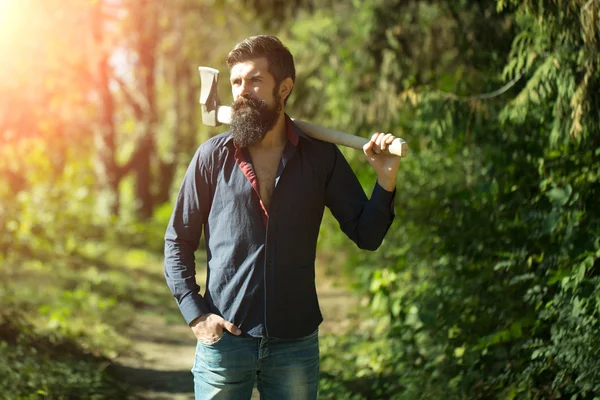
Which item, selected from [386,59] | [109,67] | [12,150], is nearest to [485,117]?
[386,59]

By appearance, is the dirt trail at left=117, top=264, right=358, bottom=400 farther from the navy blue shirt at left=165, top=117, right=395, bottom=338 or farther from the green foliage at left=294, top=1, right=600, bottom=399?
the navy blue shirt at left=165, top=117, right=395, bottom=338

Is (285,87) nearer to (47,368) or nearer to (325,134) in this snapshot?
(325,134)

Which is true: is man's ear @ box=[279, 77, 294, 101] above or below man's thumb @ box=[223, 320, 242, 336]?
above

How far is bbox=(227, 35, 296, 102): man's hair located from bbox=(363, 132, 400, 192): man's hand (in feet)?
1.60

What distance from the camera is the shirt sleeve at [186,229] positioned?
3.45 m

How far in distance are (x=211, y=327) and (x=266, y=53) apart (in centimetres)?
114

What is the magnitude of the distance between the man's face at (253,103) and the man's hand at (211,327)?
72cm

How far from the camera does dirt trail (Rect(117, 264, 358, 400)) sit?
7.19 metres

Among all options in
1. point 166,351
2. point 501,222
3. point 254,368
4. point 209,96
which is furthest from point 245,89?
point 166,351

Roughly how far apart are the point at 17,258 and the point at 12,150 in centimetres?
199

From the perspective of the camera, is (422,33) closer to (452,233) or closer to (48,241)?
(452,233)

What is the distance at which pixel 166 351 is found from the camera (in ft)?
29.0

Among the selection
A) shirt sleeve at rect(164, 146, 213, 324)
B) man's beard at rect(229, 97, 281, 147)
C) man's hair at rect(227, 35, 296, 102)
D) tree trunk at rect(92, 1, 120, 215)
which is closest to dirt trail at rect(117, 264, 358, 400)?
shirt sleeve at rect(164, 146, 213, 324)

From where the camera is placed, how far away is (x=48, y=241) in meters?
14.0
